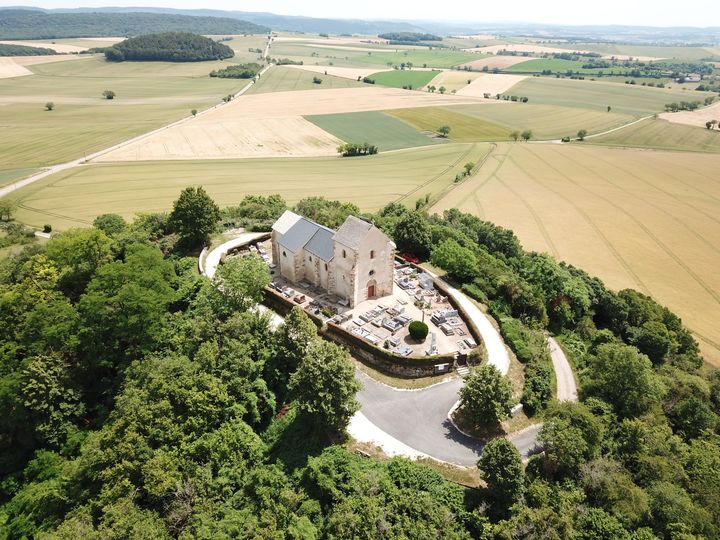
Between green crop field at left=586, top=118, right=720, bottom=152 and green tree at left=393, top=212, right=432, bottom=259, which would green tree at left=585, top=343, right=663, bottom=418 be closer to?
green tree at left=393, top=212, right=432, bottom=259

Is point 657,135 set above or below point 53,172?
above

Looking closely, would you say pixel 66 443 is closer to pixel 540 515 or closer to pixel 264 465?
pixel 264 465

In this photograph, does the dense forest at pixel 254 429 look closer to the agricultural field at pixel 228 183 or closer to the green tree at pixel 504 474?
the green tree at pixel 504 474

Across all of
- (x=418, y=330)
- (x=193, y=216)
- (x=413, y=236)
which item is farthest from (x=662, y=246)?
(x=193, y=216)

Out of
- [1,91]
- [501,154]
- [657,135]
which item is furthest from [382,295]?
Answer: [1,91]

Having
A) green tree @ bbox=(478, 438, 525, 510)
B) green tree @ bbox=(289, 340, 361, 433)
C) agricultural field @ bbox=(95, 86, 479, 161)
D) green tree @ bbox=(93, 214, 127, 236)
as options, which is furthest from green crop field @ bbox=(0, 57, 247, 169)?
green tree @ bbox=(478, 438, 525, 510)

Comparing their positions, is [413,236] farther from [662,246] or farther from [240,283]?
[662,246]

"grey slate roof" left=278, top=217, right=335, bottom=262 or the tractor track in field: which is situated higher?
"grey slate roof" left=278, top=217, right=335, bottom=262
